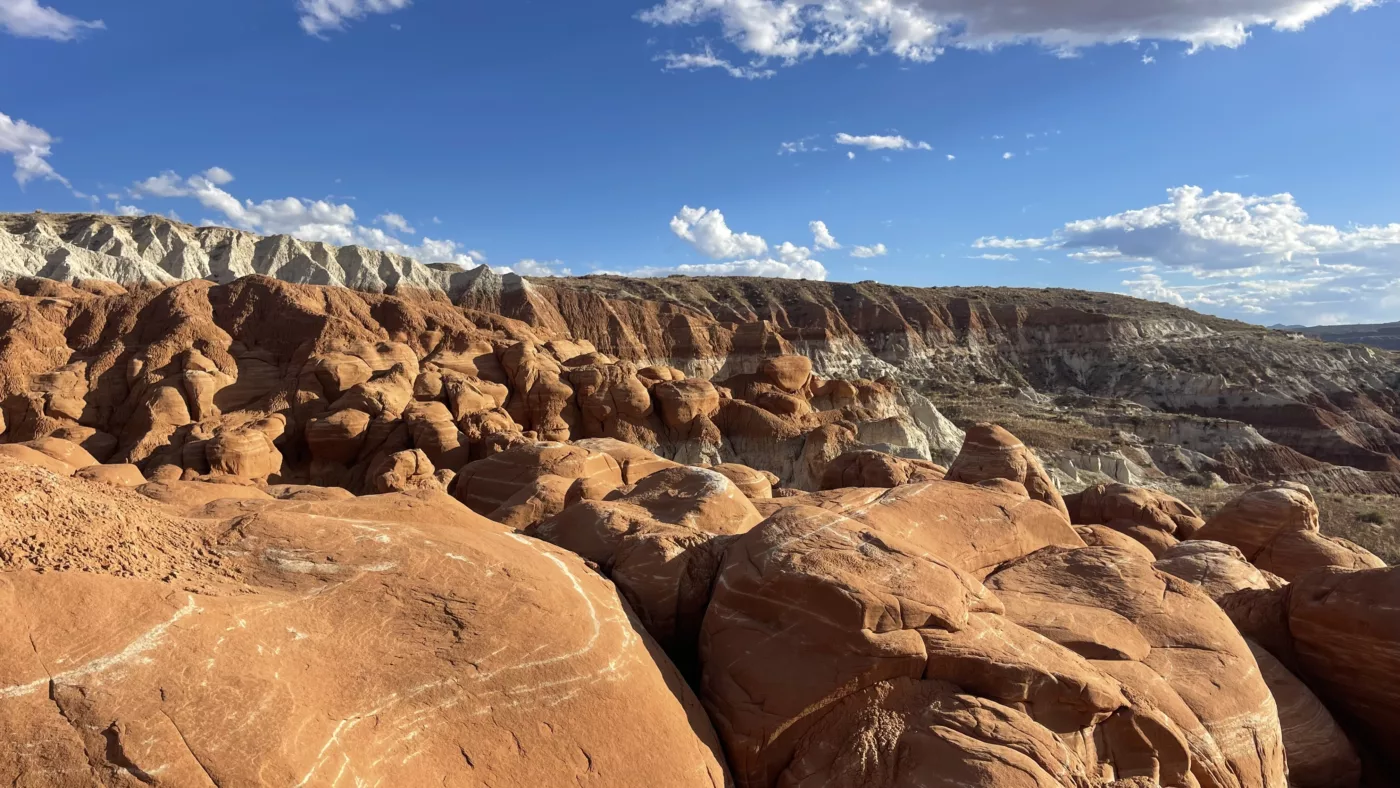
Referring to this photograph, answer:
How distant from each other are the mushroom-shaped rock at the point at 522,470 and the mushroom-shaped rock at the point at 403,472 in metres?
2.00

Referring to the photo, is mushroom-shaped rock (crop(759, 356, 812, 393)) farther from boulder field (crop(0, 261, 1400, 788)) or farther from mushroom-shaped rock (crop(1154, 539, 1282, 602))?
mushroom-shaped rock (crop(1154, 539, 1282, 602))

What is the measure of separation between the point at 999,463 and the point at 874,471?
3.97m

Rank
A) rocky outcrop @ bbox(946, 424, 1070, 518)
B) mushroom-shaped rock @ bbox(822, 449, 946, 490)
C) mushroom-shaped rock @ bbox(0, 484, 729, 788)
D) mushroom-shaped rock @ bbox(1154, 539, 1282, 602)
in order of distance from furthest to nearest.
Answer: rocky outcrop @ bbox(946, 424, 1070, 518) → mushroom-shaped rock @ bbox(822, 449, 946, 490) → mushroom-shaped rock @ bbox(1154, 539, 1282, 602) → mushroom-shaped rock @ bbox(0, 484, 729, 788)

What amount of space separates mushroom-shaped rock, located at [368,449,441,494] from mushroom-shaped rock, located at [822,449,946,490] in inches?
484

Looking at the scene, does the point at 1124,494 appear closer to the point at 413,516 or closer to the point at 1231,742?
the point at 1231,742

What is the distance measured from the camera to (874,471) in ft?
64.7

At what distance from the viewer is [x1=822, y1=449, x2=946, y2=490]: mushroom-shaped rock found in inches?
768

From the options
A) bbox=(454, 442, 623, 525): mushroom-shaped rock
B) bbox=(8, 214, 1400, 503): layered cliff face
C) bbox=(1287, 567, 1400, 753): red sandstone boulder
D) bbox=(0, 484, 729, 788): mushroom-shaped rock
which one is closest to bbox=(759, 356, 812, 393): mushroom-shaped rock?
bbox=(8, 214, 1400, 503): layered cliff face

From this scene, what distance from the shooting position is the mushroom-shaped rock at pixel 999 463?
20188mm

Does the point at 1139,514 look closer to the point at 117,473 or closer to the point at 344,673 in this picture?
the point at 344,673

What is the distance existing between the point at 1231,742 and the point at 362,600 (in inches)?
358

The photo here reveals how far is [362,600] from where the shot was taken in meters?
6.35

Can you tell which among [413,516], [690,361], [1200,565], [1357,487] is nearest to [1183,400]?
[1357,487]

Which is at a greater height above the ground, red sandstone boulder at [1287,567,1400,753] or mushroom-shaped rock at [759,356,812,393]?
mushroom-shaped rock at [759,356,812,393]
